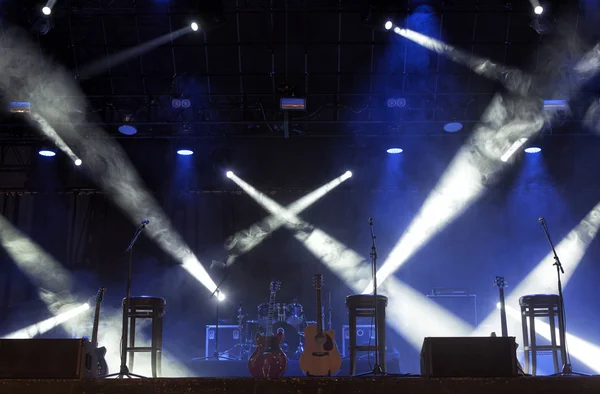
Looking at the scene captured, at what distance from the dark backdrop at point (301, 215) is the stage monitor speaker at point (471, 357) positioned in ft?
21.2

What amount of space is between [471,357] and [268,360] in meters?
2.77

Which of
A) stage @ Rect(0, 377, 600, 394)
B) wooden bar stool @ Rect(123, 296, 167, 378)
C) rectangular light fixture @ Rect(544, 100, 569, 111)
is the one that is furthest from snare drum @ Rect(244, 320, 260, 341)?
rectangular light fixture @ Rect(544, 100, 569, 111)

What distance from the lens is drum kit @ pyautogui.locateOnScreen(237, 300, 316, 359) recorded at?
319 inches

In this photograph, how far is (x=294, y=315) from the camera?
850 cm

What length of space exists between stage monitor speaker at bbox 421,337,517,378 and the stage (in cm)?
13

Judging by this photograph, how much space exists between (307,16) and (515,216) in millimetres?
4905

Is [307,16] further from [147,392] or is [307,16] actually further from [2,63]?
[147,392]

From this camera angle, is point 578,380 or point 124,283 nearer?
point 578,380

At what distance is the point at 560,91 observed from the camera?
30.2 feet

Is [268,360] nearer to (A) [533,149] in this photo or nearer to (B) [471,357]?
(B) [471,357]

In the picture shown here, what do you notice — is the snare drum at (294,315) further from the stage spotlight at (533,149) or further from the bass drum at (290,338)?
the stage spotlight at (533,149)

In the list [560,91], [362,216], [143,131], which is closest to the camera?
[560,91]

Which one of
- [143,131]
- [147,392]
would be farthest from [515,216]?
[147,392]

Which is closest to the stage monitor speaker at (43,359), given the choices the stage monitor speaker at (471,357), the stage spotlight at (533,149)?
the stage monitor speaker at (471,357)
